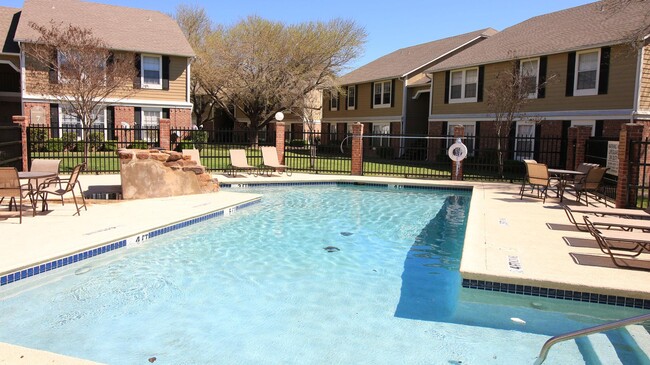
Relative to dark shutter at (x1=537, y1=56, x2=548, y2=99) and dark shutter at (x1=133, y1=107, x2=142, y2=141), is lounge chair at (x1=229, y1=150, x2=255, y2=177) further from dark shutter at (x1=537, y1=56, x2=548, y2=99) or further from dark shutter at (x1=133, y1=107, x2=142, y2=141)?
dark shutter at (x1=537, y1=56, x2=548, y2=99)

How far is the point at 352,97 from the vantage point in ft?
113

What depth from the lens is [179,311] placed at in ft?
17.3

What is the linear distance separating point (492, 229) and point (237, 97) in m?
26.0

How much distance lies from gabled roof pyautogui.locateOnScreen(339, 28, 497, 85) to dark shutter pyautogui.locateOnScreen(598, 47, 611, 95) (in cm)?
1116

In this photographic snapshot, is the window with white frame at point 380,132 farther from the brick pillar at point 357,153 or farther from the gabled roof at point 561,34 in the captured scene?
the brick pillar at point 357,153

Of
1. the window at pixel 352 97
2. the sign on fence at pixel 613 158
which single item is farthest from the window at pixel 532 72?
the window at pixel 352 97

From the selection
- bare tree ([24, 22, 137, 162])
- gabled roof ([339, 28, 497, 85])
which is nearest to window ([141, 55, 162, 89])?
bare tree ([24, 22, 137, 162])

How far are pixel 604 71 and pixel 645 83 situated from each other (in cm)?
162

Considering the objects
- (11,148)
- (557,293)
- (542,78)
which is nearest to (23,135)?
(11,148)

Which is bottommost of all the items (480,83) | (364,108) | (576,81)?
(364,108)

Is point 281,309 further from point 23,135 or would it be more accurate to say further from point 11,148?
point 23,135

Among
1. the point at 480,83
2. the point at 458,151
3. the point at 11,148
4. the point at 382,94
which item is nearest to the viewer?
the point at 11,148

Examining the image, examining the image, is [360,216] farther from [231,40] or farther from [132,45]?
[231,40]

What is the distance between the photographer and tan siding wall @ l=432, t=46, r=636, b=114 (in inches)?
691
